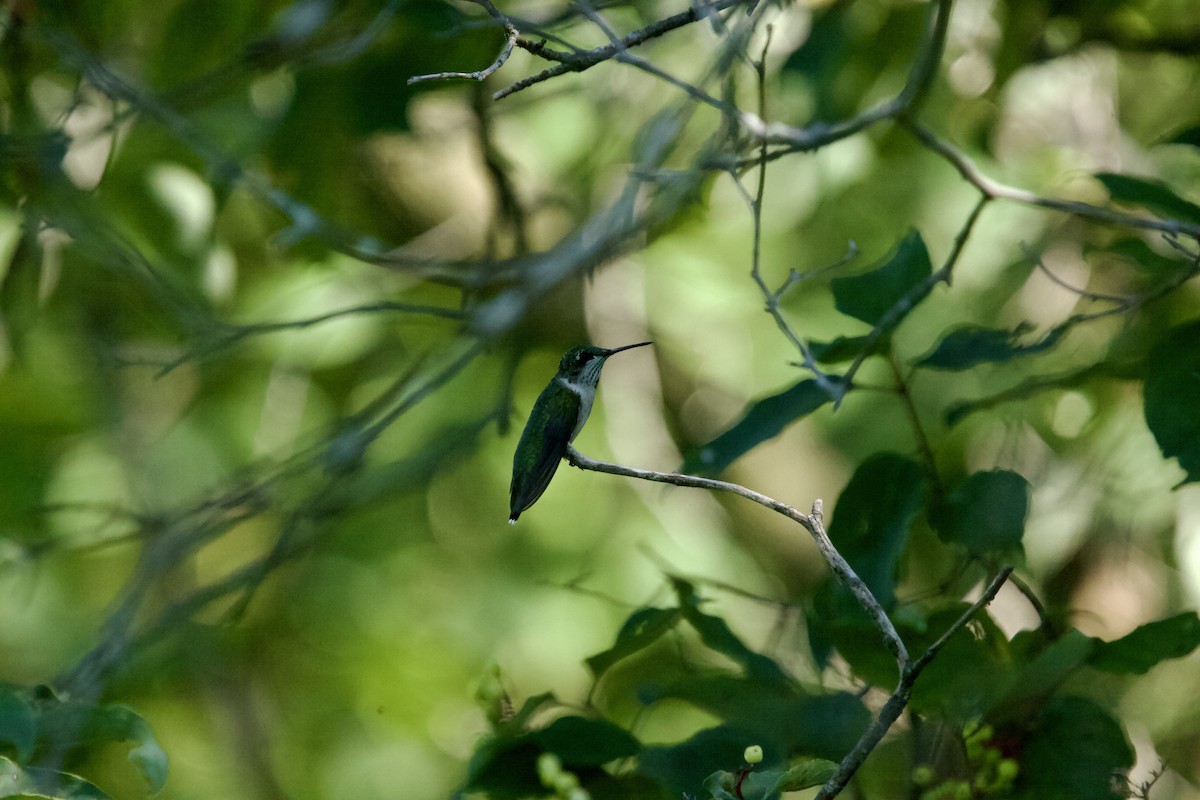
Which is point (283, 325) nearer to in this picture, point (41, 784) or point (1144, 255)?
point (41, 784)

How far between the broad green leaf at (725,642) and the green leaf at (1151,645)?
43 centimetres

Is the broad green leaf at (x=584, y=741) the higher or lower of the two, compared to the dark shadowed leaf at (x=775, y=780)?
higher

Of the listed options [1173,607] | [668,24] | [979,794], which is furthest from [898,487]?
[1173,607]

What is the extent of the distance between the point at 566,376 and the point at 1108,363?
3.69 ft

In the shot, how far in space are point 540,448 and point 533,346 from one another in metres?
1.07

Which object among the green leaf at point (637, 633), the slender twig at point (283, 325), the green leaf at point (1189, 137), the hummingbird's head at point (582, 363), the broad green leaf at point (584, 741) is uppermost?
the slender twig at point (283, 325)

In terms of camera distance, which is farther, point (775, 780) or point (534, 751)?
point (534, 751)

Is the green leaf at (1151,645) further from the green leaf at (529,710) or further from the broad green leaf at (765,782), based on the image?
the green leaf at (529,710)

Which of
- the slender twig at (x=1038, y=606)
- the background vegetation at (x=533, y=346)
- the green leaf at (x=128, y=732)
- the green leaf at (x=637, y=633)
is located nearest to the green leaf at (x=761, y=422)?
the background vegetation at (x=533, y=346)

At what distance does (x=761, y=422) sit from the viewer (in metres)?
1.60

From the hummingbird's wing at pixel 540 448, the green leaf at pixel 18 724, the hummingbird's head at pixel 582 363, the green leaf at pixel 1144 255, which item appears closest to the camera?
the green leaf at pixel 18 724

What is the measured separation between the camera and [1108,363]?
68.8 inches

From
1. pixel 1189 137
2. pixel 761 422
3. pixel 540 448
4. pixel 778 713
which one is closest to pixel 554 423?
pixel 540 448

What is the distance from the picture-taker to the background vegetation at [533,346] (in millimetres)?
1996
